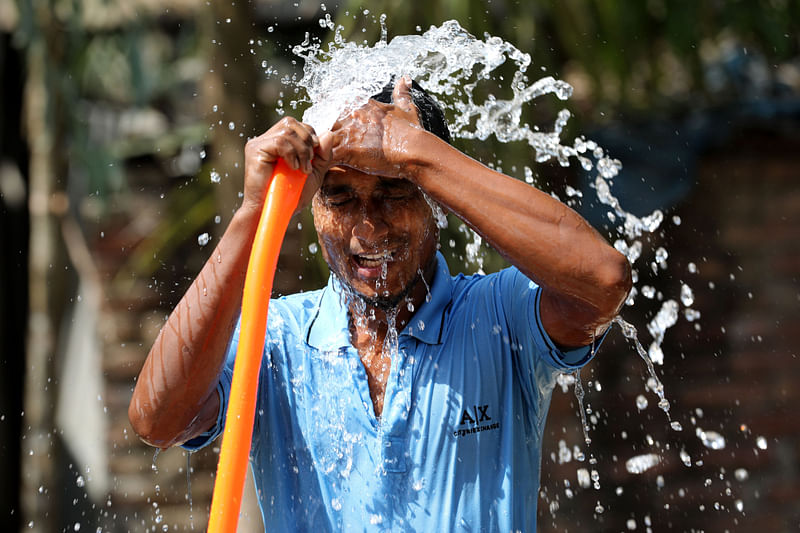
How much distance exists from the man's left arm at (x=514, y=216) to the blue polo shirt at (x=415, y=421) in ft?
0.47

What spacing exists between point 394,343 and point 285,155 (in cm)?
48

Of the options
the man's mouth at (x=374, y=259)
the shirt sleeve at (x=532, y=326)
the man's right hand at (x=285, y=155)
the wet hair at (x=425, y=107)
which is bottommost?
the shirt sleeve at (x=532, y=326)

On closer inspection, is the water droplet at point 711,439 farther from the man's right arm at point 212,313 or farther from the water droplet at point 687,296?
the man's right arm at point 212,313

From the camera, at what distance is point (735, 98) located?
407cm

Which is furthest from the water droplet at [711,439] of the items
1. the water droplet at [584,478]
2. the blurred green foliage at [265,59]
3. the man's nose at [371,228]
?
the man's nose at [371,228]

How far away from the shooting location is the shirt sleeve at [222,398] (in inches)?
70.0

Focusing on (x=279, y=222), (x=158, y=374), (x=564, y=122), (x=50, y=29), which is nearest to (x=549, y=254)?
(x=279, y=222)

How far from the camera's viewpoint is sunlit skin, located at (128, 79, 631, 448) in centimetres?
161

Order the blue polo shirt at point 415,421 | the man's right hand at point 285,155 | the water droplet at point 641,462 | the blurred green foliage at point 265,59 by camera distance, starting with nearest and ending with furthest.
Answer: the man's right hand at point 285,155 → the blue polo shirt at point 415,421 → the blurred green foliage at point 265,59 → the water droplet at point 641,462

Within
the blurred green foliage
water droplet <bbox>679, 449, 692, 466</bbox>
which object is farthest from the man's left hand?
water droplet <bbox>679, 449, 692, 466</bbox>

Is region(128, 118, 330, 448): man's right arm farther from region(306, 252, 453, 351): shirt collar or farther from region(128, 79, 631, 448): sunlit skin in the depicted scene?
region(306, 252, 453, 351): shirt collar

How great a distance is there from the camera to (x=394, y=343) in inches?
72.4

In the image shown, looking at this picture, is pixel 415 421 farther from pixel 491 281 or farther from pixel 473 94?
pixel 473 94

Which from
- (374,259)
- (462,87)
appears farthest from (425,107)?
(462,87)
